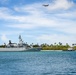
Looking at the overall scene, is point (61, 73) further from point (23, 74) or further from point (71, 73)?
point (23, 74)

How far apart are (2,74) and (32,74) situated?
6.03 metres

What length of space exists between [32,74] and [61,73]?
602cm


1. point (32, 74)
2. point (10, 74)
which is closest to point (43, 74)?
point (32, 74)

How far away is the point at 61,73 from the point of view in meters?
68.8

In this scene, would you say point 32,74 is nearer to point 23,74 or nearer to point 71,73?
point 23,74

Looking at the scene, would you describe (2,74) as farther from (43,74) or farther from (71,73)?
(71,73)

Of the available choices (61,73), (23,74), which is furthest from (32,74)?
(61,73)

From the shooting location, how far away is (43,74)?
66562 mm

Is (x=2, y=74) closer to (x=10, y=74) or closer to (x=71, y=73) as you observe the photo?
(x=10, y=74)

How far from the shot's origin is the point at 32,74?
6744 cm

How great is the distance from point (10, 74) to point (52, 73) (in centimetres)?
850

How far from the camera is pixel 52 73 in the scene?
68562mm

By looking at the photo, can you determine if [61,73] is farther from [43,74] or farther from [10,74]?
[10,74]

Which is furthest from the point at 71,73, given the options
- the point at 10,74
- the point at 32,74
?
the point at 10,74
